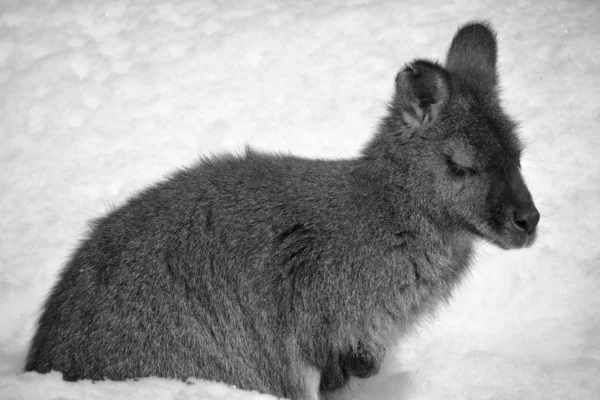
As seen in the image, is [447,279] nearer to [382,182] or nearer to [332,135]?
[382,182]

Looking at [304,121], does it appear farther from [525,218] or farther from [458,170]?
[525,218]

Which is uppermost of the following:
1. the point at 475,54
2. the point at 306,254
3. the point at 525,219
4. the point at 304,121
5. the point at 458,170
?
the point at 475,54

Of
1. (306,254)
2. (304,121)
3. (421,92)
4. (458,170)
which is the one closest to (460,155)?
(458,170)

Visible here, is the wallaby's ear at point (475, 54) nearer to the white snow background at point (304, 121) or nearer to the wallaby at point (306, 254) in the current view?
the wallaby at point (306, 254)

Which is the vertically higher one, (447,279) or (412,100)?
(412,100)

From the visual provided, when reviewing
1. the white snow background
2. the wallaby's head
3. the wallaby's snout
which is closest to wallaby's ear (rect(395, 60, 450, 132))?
the wallaby's head

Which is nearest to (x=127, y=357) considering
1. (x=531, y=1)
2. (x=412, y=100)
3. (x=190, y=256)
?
(x=190, y=256)

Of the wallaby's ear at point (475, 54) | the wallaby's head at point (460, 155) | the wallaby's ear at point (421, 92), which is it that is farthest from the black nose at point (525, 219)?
the wallaby's ear at point (475, 54)
